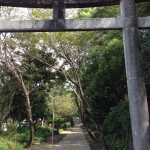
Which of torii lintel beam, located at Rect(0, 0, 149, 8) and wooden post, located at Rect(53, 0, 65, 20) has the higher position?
torii lintel beam, located at Rect(0, 0, 149, 8)

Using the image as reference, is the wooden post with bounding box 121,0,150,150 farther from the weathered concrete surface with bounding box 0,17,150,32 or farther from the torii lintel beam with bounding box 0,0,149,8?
the torii lintel beam with bounding box 0,0,149,8

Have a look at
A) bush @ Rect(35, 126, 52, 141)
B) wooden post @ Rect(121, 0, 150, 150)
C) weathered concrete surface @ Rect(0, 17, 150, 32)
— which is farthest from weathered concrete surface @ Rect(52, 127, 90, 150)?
weathered concrete surface @ Rect(0, 17, 150, 32)

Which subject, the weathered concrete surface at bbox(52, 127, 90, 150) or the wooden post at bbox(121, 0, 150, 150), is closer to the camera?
the wooden post at bbox(121, 0, 150, 150)

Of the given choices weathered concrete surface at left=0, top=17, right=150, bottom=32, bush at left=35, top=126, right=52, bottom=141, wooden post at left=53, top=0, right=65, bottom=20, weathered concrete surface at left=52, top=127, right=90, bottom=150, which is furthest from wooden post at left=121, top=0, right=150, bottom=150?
bush at left=35, top=126, right=52, bottom=141

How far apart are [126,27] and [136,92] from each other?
1.68m

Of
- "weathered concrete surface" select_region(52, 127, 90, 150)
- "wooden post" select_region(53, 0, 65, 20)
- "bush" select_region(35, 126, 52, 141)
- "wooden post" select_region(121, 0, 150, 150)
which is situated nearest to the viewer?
"wooden post" select_region(121, 0, 150, 150)

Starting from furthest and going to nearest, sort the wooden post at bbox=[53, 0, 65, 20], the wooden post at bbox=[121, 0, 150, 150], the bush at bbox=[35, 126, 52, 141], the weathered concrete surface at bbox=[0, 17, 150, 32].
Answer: the bush at bbox=[35, 126, 52, 141], the wooden post at bbox=[53, 0, 65, 20], the weathered concrete surface at bbox=[0, 17, 150, 32], the wooden post at bbox=[121, 0, 150, 150]

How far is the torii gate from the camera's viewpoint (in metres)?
6.98

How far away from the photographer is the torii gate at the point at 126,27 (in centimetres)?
698

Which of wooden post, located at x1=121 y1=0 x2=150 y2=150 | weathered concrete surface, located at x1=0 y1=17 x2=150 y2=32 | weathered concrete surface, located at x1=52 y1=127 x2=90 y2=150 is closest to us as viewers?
wooden post, located at x1=121 y1=0 x2=150 y2=150

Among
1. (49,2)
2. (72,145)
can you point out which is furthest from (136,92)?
(72,145)

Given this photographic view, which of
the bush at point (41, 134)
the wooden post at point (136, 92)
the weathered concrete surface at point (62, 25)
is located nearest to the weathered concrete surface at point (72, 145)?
the bush at point (41, 134)

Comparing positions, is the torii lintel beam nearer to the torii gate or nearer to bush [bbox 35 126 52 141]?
the torii gate

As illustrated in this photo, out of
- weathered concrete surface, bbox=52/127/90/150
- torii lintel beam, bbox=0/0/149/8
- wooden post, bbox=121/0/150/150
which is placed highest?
torii lintel beam, bbox=0/0/149/8
